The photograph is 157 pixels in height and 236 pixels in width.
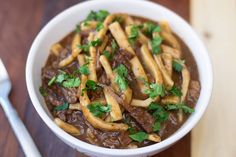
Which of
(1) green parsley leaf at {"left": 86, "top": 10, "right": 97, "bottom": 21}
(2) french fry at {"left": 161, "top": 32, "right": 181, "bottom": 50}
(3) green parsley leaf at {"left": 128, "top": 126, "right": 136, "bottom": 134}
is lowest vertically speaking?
(3) green parsley leaf at {"left": 128, "top": 126, "right": 136, "bottom": 134}

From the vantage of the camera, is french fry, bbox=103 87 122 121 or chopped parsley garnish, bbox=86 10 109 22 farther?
chopped parsley garnish, bbox=86 10 109 22

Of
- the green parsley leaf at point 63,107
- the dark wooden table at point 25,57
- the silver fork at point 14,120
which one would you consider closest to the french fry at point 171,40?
the dark wooden table at point 25,57

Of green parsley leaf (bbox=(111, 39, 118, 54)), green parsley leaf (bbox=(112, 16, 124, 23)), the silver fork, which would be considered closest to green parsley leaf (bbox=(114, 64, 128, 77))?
green parsley leaf (bbox=(111, 39, 118, 54))

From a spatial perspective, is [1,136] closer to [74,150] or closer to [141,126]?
[74,150]

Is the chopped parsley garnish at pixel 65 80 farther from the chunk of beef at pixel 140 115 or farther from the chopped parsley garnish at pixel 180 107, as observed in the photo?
the chopped parsley garnish at pixel 180 107

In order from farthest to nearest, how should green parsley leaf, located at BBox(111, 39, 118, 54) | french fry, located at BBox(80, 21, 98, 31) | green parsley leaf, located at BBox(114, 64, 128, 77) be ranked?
french fry, located at BBox(80, 21, 98, 31)
green parsley leaf, located at BBox(111, 39, 118, 54)
green parsley leaf, located at BBox(114, 64, 128, 77)

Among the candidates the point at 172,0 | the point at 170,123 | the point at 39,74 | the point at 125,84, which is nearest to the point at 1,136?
the point at 39,74

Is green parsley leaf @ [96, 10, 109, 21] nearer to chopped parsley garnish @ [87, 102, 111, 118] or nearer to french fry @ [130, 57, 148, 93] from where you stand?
french fry @ [130, 57, 148, 93]
